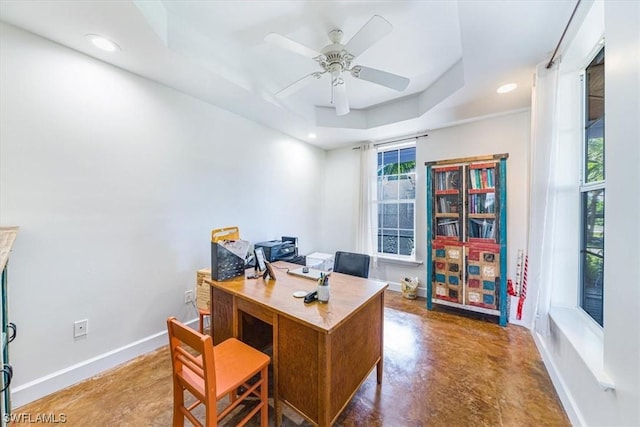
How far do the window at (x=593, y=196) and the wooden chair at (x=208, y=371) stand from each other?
235cm

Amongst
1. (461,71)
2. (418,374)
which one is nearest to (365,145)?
(461,71)

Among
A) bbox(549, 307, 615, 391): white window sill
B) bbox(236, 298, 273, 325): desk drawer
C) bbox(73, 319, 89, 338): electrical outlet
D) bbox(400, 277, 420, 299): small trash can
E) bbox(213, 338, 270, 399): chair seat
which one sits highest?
bbox(236, 298, 273, 325): desk drawer

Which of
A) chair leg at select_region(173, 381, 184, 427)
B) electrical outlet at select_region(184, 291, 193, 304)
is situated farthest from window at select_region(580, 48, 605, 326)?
electrical outlet at select_region(184, 291, 193, 304)

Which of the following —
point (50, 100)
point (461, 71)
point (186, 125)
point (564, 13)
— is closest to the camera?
point (564, 13)

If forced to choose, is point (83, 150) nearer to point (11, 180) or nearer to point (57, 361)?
point (11, 180)

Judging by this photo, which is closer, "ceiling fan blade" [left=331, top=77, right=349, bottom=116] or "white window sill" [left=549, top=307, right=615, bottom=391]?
"white window sill" [left=549, top=307, right=615, bottom=391]

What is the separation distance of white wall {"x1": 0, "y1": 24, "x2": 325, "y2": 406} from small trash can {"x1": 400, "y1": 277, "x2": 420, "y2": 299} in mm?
2745

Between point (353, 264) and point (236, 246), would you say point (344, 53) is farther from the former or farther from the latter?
point (353, 264)

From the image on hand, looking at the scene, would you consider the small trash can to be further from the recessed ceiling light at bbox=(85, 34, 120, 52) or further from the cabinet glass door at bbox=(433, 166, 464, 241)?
the recessed ceiling light at bbox=(85, 34, 120, 52)

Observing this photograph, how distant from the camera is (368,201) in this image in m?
4.07

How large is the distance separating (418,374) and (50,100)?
11.7 ft

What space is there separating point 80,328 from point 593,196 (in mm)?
4085

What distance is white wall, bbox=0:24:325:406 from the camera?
5.46 ft

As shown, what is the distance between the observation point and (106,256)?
203 cm
